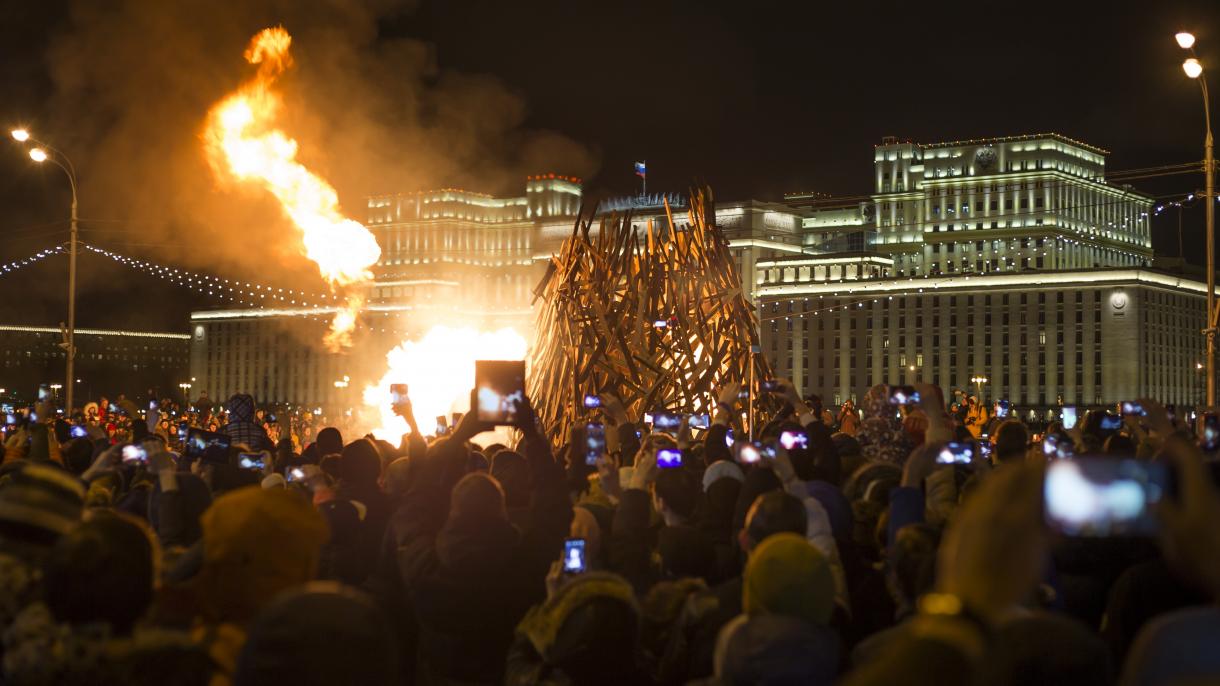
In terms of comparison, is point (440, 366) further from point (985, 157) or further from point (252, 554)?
point (985, 157)

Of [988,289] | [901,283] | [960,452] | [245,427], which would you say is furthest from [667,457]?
[901,283]

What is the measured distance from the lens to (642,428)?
18.3 meters

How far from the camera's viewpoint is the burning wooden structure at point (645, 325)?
22.5 meters

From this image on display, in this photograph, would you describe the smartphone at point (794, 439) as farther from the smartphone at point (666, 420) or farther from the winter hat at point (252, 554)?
the winter hat at point (252, 554)

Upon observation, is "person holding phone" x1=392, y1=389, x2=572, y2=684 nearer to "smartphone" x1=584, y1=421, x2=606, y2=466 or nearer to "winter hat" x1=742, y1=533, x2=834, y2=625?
"winter hat" x1=742, y1=533, x2=834, y2=625

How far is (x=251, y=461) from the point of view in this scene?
30.5 ft

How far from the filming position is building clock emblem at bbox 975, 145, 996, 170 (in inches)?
4277

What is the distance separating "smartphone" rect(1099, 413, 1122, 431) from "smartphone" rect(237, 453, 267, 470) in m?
7.31

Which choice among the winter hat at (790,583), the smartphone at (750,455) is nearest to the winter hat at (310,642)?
the winter hat at (790,583)

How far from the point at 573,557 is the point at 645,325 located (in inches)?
670

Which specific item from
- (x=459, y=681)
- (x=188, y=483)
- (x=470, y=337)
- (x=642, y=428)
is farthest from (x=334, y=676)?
(x=470, y=337)

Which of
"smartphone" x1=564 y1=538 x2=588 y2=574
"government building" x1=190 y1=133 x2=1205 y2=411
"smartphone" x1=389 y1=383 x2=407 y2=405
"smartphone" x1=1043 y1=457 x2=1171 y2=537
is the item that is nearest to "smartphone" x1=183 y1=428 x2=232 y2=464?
"smartphone" x1=389 y1=383 x2=407 y2=405

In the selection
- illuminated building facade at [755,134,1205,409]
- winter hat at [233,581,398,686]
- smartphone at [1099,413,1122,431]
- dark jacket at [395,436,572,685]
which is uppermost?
illuminated building facade at [755,134,1205,409]

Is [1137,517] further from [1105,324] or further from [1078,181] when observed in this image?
[1078,181]
